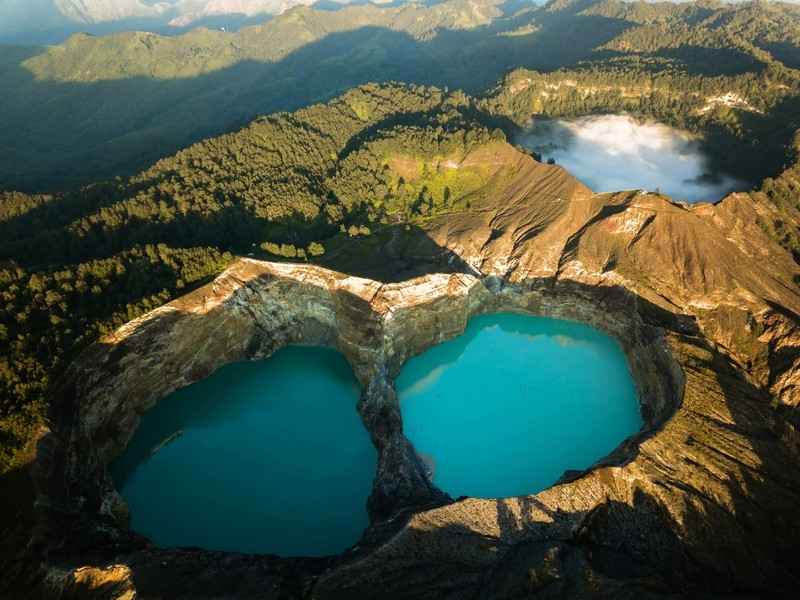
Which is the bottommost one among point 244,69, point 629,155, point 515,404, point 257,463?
point 515,404

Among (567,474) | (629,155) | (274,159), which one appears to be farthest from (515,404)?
(629,155)

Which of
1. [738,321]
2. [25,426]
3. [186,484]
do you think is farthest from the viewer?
[738,321]

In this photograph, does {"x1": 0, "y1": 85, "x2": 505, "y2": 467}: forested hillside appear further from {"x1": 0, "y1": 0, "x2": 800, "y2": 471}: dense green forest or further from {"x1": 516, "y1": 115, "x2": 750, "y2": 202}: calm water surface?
{"x1": 516, "y1": 115, "x2": 750, "y2": 202}: calm water surface

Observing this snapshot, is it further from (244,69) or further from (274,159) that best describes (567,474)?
(244,69)

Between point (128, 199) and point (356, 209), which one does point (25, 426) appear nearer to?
point (128, 199)

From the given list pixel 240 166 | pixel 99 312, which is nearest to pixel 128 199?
pixel 240 166

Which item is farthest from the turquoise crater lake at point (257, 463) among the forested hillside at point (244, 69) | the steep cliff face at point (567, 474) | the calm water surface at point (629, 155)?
the forested hillside at point (244, 69)
